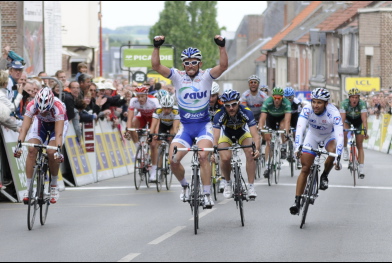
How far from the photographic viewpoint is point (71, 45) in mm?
Answer: 68125

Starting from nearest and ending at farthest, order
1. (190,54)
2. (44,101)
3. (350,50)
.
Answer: (44,101)
(190,54)
(350,50)

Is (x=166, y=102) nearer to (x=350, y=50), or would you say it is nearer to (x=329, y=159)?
(x=329, y=159)

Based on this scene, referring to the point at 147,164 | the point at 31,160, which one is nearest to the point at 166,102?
the point at 147,164

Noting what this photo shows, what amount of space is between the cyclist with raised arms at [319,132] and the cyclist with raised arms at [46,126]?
10.4 feet

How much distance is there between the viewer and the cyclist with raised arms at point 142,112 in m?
19.9

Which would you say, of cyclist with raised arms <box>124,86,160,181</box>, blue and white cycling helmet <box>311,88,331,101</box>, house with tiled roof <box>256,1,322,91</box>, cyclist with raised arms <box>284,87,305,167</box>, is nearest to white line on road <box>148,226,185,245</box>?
blue and white cycling helmet <box>311,88,331,101</box>

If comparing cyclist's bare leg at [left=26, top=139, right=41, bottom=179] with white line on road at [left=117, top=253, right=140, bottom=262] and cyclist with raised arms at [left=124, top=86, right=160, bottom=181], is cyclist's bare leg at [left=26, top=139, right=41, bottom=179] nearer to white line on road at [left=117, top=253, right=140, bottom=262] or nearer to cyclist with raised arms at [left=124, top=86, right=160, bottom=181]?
white line on road at [left=117, top=253, right=140, bottom=262]

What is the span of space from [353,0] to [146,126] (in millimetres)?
64323

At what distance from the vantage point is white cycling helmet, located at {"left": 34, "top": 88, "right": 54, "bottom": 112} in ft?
44.1

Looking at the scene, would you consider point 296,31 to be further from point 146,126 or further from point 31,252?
point 31,252

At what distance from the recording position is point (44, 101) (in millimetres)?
13438

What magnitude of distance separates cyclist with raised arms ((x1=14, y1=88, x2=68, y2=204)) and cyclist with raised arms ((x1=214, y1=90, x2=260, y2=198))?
7.06 feet

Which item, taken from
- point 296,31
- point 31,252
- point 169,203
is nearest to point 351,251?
point 31,252

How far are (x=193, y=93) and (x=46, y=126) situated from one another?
6.77 ft
